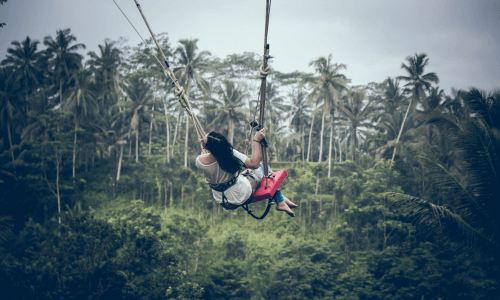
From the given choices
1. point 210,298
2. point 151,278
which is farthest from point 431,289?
point 151,278

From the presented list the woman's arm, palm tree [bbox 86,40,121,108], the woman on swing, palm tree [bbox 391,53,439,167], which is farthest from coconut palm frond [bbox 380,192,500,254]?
palm tree [bbox 86,40,121,108]

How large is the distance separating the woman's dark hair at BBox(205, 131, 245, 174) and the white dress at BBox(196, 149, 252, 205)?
0.07 meters

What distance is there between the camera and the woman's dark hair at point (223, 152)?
2.88 m

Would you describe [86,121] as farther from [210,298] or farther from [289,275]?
[289,275]

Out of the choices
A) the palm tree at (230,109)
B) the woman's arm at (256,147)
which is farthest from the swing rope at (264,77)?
the palm tree at (230,109)

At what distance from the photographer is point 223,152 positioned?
2973 mm

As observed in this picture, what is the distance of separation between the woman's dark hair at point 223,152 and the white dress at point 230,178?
7 centimetres

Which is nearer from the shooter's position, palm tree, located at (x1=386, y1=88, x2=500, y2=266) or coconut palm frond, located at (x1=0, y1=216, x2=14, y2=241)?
palm tree, located at (x1=386, y1=88, x2=500, y2=266)

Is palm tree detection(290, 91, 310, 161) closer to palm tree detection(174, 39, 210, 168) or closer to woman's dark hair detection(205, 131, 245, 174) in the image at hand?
palm tree detection(174, 39, 210, 168)

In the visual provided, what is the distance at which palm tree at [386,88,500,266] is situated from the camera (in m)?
6.66

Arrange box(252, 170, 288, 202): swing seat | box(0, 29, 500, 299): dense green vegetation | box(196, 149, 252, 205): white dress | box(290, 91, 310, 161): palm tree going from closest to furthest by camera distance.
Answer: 1. box(196, 149, 252, 205): white dress
2. box(252, 170, 288, 202): swing seat
3. box(0, 29, 500, 299): dense green vegetation
4. box(290, 91, 310, 161): palm tree

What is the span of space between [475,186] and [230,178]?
586 centimetres

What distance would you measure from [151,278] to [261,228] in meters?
9.09

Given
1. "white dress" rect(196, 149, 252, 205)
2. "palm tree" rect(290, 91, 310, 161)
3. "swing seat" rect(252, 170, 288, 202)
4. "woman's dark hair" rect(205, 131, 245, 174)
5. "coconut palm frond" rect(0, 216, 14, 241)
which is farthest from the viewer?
"palm tree" rect(290, 91, 310, 161)
